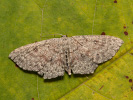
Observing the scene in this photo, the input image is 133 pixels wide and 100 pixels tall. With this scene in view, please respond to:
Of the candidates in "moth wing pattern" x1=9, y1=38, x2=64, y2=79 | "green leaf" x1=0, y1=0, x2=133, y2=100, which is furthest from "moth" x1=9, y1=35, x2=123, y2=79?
"green leaf" x1=0, y1=0, x2=133, y2=100

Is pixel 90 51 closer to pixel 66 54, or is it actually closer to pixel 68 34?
pixel 66 54

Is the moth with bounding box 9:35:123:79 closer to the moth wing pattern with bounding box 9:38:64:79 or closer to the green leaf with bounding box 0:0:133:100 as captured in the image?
the moth wing pattern with bounding box 9:38:64:79

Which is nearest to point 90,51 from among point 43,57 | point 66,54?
point 66,54

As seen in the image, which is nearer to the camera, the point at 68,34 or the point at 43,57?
the point at 43,57

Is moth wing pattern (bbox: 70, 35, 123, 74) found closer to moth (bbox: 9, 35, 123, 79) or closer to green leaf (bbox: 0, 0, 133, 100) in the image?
moth (bbox: 9, 35, 123, 79)

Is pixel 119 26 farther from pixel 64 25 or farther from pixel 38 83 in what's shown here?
pixel 38 83

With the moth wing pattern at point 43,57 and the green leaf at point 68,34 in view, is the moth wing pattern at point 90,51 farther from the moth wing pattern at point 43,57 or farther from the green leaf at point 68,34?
the moth wing pattern at point 43,57

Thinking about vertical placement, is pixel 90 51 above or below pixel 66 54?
above

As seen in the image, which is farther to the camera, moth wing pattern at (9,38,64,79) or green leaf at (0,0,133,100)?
green leaf at (0,0,133,100)
